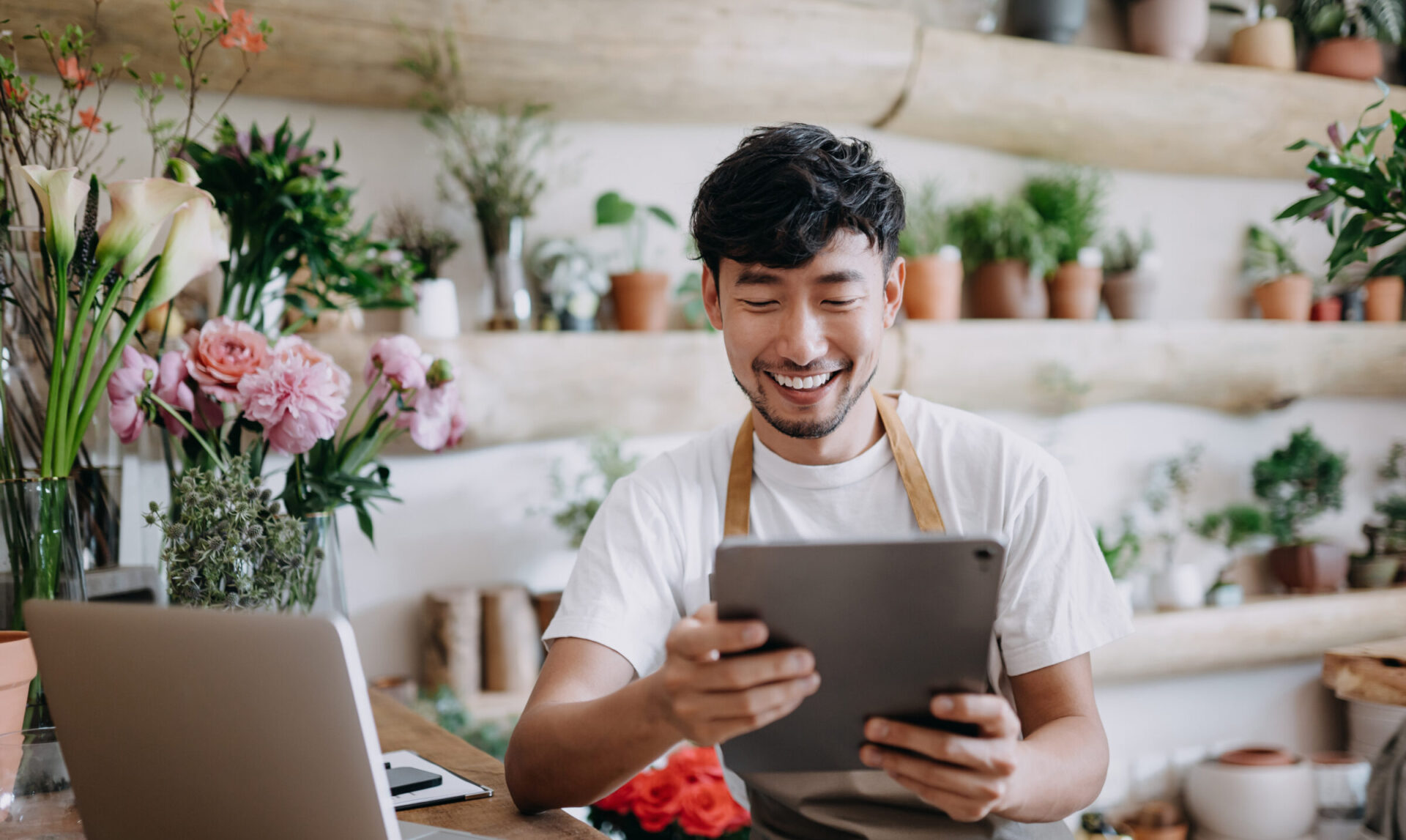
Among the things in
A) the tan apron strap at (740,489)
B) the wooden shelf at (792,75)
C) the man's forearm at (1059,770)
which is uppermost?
the wooden shelf at (792,75)

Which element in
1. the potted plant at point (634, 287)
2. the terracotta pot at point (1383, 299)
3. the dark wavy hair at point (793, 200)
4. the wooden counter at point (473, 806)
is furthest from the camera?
the terracotta pot at point (1383, 299)

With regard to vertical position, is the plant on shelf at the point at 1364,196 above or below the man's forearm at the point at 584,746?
above

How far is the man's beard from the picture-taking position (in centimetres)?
132

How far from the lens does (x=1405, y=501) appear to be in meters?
3.48

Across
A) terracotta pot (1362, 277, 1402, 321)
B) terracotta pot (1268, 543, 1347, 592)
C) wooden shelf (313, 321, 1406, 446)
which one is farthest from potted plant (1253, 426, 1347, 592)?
terracotta pot (1362, 277, 1402, 321)

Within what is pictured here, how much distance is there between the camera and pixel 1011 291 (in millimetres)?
3016

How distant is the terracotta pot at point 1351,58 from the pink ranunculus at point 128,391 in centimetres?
359

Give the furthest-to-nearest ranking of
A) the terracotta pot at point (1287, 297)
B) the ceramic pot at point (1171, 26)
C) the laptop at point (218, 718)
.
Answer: the terracotta pot at point (1287, 297) < the ceramic pot at point (1171, 26) < the laptop at point (218, 718)

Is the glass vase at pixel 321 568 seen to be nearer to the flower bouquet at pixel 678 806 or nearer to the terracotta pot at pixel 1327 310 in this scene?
the flower bouquet at pixel 678 806

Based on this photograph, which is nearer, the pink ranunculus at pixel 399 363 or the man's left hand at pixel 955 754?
the man's left hand at pixel 955 754

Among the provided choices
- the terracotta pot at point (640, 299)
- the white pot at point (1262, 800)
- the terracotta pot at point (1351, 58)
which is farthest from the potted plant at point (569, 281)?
the terracotta pot at point (1351, 58)

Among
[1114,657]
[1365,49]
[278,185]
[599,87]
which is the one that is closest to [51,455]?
[278,185]

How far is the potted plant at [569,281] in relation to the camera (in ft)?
8.42

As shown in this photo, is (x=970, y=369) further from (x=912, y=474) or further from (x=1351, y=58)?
(x=1351, y=58)
